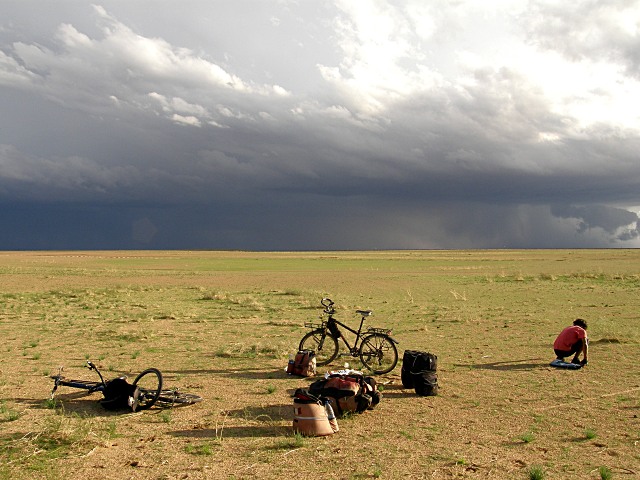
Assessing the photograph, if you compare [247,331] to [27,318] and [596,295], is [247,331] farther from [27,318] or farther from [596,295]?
[596,295]

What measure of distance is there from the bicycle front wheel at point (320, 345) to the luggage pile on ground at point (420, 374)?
9.10ft

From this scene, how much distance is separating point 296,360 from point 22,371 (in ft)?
22.6

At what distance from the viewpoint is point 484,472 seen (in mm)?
7094

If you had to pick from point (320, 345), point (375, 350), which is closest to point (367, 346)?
point (375, 350)

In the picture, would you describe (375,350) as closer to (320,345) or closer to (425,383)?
(320,345)

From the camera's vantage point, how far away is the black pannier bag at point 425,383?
35.9 feet

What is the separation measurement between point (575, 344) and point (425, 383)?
5196mm

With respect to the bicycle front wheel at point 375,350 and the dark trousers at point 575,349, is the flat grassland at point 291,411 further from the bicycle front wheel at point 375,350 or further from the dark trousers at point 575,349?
the bicycle front wheel at point 375,350

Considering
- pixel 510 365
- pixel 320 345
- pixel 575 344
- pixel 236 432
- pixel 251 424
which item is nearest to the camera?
pixel 236 432

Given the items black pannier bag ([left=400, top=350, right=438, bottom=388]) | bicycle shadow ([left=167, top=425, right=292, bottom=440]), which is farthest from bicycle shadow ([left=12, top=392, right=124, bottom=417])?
black pannier bag ([left=400, top=350, right=438, bottom=388])

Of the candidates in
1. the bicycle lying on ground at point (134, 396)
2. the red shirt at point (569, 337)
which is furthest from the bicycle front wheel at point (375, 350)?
the bicycle lying on ground at point (134, 396)

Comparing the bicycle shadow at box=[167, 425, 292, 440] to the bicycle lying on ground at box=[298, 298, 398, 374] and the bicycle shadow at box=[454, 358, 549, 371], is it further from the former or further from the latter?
the bicycle shadow at box=[454, 358, 549, 371]

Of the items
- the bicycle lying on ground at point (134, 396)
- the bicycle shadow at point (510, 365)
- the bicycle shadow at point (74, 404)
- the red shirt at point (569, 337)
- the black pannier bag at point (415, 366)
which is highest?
the red shirt at point (569, 337)

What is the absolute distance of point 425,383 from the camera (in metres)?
10.9
